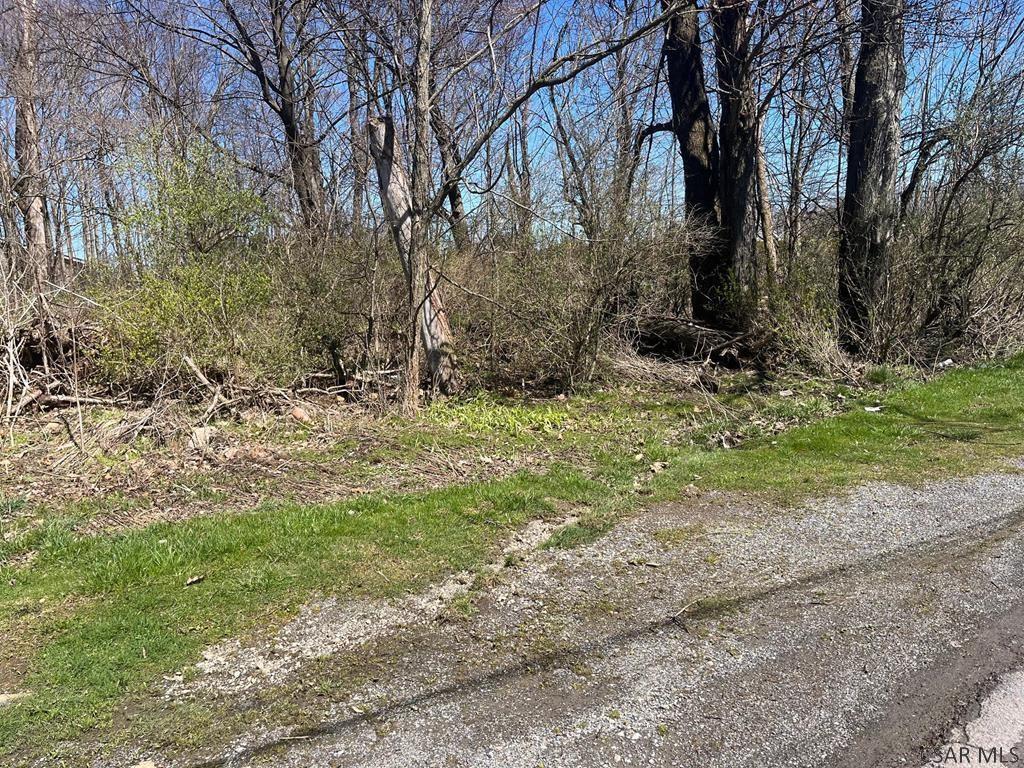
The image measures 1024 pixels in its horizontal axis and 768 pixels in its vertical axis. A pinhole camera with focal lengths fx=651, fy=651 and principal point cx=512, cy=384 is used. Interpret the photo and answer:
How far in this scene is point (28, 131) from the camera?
14.9m

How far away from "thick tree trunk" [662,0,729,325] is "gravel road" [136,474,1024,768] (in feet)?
28.8

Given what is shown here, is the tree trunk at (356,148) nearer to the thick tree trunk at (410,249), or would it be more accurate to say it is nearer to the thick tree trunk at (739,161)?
the thick tree trunk at (410,249)

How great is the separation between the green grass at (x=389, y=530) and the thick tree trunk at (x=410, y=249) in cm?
169

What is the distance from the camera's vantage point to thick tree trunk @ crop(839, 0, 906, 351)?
11.3 meters

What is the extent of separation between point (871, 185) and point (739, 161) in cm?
244

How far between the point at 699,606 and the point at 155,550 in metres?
3.59

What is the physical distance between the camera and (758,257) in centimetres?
1313

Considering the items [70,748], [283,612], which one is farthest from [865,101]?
[70,748]

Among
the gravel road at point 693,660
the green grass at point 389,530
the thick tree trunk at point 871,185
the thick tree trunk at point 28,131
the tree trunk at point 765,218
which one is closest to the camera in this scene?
the gravel road at point 693,660

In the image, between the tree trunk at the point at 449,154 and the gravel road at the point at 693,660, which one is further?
the tree trunk at the point at 449,154

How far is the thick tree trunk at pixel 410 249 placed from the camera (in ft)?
31.8

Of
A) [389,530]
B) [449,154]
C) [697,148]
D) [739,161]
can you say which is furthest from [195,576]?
[697,148]

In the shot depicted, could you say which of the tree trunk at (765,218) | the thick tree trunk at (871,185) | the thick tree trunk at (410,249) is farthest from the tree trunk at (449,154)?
the thick tree trunk at (871,185)

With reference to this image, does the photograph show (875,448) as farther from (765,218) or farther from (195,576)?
(765,218)
